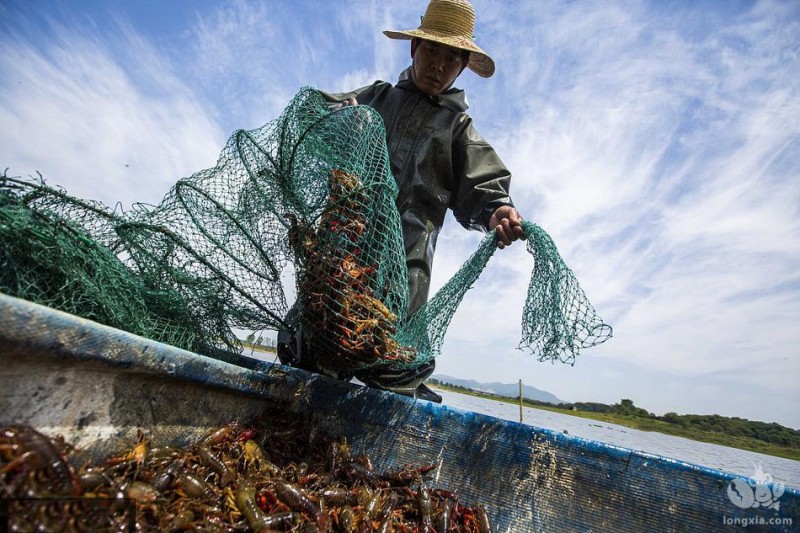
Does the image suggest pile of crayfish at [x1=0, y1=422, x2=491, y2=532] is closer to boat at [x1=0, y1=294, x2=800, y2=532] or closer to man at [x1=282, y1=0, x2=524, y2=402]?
boat at [x1=0, y1=294, x2=800, y2=532]

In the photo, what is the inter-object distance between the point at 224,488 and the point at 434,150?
315 centimetres

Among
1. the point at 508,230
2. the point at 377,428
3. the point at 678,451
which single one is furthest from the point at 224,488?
the point at 678,451

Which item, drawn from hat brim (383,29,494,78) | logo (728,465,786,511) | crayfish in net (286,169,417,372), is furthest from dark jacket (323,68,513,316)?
logo (728,465,786,511)

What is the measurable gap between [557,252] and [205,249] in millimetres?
2553

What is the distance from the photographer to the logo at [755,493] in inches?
88.8

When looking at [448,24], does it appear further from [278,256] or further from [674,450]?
[674,450]

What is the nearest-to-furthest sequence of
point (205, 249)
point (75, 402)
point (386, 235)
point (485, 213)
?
point (75, 402)
point (386, 235)
point (205, 249)
point (485, 213)

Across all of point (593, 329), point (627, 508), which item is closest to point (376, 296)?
point (593, 329)

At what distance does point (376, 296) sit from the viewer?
9.29 ft

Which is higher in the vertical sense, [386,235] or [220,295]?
[386,235]

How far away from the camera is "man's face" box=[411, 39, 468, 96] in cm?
407

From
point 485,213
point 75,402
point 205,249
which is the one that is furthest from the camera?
point 485,213

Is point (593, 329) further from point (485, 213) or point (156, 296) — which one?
point (156, 296)

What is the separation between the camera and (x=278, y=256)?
3.57m
